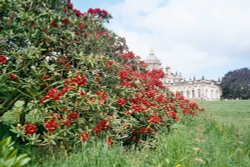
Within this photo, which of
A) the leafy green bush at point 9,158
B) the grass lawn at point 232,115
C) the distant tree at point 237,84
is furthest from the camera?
the distant tree at point 237,84

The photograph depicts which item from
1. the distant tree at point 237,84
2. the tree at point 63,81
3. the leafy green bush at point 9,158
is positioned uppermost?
the distant tree at point 237,84

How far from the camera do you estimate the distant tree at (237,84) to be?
6588cm

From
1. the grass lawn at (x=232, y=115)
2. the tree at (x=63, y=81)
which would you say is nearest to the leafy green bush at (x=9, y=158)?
the tree at (x=63, y=81)

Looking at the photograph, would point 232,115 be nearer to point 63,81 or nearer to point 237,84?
point 63,81

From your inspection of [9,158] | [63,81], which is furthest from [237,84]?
[9,158]

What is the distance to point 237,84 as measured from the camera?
66000mm

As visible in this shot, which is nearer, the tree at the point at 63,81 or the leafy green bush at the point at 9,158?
the leafy green bush at the point at 9,158

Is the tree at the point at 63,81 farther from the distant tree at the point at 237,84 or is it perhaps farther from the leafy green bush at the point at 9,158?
the distant tree at the point at 237,84

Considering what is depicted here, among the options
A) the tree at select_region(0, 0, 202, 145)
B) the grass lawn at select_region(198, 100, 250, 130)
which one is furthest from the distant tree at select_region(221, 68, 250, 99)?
the tree at select_region(0, 0, 202, 145)

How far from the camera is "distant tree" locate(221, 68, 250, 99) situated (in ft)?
216

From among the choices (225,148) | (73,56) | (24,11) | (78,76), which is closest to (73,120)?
(78,76)

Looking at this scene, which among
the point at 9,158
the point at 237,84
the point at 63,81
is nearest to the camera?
the point at 9,158

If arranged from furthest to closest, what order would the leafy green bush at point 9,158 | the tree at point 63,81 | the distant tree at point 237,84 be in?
the distant tree at point 237,84 < the tree at point 63,81 < the leafy green bush at point 9,158

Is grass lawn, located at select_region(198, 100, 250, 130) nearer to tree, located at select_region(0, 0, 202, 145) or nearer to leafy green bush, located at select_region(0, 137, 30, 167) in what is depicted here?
tree, located at select_region(0, 0, 202, 145)
